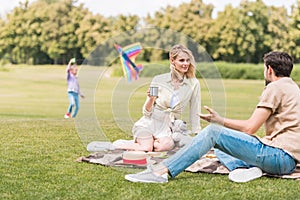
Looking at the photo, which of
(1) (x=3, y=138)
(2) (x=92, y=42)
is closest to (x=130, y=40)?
(1) (x=3, y=138)

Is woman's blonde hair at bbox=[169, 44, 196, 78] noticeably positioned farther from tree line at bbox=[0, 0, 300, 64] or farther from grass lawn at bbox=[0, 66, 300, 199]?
tree line at bbox=[0, 0, 300, 64]

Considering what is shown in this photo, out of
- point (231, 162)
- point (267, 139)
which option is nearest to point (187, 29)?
point (231, 162)

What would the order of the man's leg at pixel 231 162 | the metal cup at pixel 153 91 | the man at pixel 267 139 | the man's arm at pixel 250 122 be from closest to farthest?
the man's arm at pixel 250 122, the man at pixel 267 139, the man's leg at pixel 231 162, the metal cup at pixel 153 91

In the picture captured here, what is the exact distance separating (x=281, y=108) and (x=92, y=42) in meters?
31.2

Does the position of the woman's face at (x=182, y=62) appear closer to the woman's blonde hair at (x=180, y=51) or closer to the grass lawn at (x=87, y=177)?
the woman's blonde hair at (x=180, y=51)

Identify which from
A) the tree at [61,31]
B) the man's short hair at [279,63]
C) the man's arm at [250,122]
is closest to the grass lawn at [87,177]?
the man's arm at [250,122]

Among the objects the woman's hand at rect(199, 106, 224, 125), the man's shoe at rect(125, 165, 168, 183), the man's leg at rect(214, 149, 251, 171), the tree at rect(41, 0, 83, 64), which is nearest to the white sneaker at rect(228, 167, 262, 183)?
the man's leg at rect(214, 149, 251, 171)

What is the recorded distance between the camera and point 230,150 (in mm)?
4148

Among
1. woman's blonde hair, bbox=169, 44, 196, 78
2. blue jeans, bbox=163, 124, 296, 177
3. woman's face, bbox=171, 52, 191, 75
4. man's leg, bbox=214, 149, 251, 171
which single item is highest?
woman's blonde hair, bbox=169, 44, 196, 78

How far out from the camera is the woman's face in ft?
16.4

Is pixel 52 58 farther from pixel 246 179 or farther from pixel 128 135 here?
pixel 246 179

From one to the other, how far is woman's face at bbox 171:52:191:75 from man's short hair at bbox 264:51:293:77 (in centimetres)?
99

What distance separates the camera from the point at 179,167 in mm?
4094

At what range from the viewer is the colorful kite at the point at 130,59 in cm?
505
